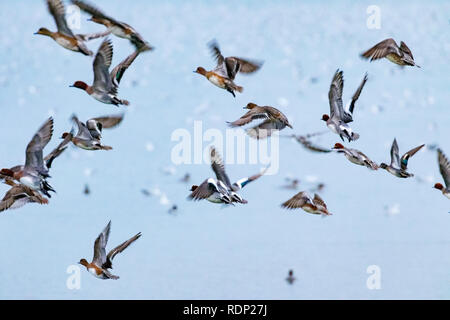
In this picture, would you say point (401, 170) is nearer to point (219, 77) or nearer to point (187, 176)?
point (219, 77)

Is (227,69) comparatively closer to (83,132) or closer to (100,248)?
(83,132)

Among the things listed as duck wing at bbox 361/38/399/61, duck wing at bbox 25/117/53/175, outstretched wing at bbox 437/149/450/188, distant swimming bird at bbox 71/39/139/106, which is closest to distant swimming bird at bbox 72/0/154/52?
distant swimming bird at bbox 71/39/139/106

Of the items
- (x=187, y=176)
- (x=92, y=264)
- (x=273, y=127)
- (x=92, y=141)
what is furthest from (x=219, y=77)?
(x=187, y=176)

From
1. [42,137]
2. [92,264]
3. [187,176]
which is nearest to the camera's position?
[42,137]

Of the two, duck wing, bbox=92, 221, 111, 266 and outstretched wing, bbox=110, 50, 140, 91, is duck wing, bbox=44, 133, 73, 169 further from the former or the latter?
duck wing, bbox=92, 221, 111, 266

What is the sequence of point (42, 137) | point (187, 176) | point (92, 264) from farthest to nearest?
point (187, 176) < point (92, 264) < point (42, 137)

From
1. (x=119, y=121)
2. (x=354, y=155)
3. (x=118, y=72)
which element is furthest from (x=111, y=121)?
(x=354, y=155)
